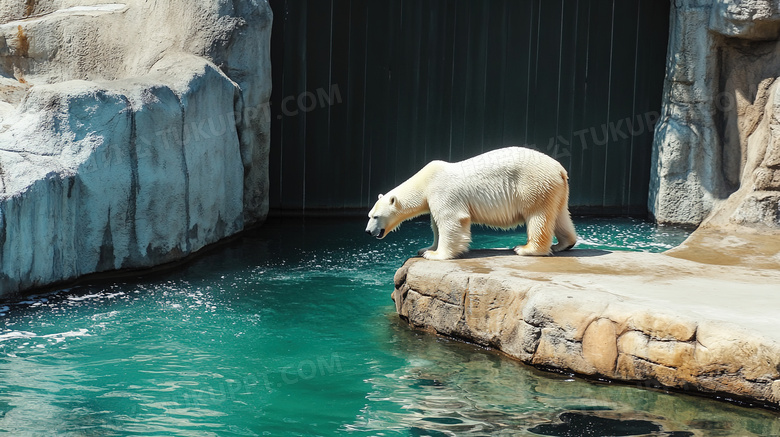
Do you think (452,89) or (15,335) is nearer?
(15,335)

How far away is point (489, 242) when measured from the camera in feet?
29.9

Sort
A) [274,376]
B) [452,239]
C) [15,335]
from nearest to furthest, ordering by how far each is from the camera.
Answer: [274,376]
[15,335]
[452,239]

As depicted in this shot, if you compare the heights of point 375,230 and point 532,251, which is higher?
point 375,230

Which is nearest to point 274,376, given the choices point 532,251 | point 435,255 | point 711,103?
point 435,255

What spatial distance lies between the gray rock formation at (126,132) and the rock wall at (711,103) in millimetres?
4788

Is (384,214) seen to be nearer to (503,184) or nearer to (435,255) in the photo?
(435,255)

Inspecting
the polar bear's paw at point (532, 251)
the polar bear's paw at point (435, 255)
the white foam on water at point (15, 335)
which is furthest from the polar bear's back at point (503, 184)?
the white foam on water at point (15, 335)

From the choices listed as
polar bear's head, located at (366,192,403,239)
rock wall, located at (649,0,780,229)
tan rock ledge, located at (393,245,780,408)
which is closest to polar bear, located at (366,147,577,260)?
polar bear's head, located at (366,192,403,239)

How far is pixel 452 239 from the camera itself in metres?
5.96

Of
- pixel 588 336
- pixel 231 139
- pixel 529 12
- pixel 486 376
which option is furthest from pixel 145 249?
pixel 529 12

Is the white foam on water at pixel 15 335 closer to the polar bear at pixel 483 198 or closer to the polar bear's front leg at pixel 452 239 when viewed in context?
the polar bear at pixel 483 198

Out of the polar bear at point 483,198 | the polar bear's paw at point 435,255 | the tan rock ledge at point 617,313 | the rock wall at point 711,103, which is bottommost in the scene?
the tan rock ledge at point 617,313

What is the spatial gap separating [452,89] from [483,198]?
537cm

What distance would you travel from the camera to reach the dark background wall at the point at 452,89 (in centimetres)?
1080
